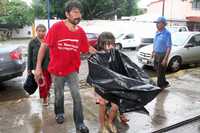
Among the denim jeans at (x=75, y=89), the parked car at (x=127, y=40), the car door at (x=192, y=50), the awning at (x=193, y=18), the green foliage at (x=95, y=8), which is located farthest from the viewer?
the awning at (x=193, y=18)

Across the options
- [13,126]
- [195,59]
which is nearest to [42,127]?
[13,126]

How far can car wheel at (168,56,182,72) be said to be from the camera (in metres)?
11.8

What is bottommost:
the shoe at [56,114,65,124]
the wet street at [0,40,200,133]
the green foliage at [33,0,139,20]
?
the wet street at [0,40,200,133]

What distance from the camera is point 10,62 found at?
733 cm

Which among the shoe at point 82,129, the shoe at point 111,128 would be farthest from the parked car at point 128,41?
the shoe at point 82,129

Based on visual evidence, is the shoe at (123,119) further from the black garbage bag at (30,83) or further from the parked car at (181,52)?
the parked car at (181,52)

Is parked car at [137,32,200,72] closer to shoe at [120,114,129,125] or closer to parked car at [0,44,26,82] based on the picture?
parked car at [0,44,26,82]

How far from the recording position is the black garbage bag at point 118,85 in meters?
3.96

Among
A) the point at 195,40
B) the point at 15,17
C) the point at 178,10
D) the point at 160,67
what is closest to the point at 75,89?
the point at 160,67

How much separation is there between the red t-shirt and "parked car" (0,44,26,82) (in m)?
3.24

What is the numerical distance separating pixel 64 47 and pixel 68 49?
0.06 m

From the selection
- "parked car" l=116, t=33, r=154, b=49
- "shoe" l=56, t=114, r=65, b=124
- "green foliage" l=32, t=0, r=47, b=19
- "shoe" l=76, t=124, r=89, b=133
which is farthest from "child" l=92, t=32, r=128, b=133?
"green foliage" l=32, t=0, r=47, b=19

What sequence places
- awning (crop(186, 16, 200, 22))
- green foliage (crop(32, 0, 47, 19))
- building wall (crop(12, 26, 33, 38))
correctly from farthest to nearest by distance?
building wall (crop(12, 26, 33, 38)), awning (crop(186, 16, 200, 22)), green foliage (crop(32, 0, 47, 19))

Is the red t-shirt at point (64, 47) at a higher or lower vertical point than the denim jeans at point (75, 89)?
higher
